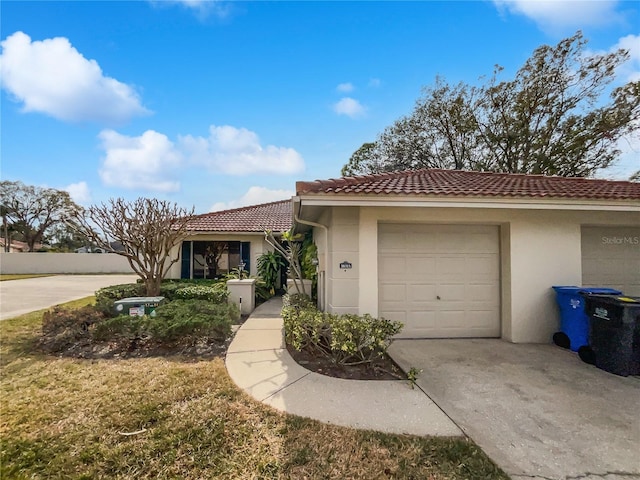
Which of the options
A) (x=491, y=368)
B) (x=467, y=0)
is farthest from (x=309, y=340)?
(x=467, y=0)

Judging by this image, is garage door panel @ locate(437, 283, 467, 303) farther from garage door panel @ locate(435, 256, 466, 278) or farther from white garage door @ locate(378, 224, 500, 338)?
garage door panel @ locate(435, 256, 466, 278)

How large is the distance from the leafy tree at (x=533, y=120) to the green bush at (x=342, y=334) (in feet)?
68.9

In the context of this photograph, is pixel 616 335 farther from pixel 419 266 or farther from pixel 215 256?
pixel 215 256

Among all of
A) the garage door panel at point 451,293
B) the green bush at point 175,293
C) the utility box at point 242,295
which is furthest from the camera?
the utility box at point 242,295

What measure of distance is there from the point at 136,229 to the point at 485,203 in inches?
388

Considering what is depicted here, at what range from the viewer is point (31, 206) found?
128ft

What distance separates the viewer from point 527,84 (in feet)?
65.6

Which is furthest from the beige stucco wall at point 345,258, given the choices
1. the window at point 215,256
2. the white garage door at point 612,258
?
the window at point 215,256

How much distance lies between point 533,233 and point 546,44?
62.3 ft

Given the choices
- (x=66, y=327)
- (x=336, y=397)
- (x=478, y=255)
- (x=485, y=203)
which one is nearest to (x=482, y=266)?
(x=478, y=255)

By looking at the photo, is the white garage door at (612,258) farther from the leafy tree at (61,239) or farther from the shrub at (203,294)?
the leafy tree at (61,239)

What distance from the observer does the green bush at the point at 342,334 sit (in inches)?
196

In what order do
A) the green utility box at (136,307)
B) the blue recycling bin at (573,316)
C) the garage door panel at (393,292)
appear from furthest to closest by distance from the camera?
1. the green utility box at (136,307)
2. the garage door panel at (393,292)
3. the blue recycling bin at (573,316)

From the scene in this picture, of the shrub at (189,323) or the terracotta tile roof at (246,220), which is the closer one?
the shrub at (189,323)
